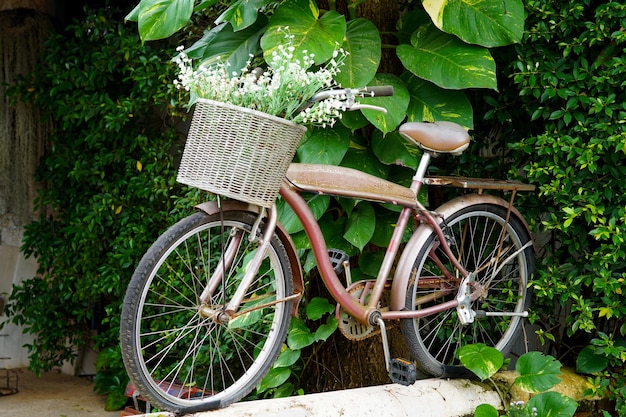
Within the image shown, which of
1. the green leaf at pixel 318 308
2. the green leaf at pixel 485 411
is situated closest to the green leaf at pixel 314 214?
the green leaf at pixel 318 308

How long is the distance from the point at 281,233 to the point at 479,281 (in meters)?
1.02

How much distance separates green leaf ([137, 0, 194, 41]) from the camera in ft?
9.41

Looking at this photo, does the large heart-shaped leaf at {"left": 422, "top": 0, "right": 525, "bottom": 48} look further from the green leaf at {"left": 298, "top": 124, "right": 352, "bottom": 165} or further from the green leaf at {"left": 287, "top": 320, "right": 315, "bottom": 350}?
the green leaf at {"left": 287, "top": 320, "right": 315, "bottom": 350}

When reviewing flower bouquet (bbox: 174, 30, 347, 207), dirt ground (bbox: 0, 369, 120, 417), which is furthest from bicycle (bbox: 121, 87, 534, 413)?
dirt ground (bbox: 0, 369, 120, 417)

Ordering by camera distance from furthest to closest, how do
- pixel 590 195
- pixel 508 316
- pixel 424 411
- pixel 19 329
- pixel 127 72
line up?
pixel 19 329 < pixel 127 72 < pixel 508 316 < pixel 590 195 < pixel 424 411

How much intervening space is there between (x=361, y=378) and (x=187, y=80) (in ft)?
5.33

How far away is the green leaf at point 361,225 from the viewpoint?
2.98m

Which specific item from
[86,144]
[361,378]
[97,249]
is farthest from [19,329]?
[361,378]

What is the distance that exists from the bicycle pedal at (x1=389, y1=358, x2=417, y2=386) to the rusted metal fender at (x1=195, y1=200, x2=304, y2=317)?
47cm

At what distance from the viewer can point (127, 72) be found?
4457mm

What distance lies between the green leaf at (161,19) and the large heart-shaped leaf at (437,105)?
94 centimetres

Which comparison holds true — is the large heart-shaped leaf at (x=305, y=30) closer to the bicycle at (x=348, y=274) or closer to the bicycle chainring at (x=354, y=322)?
the bicycle at (x=348, y=274)

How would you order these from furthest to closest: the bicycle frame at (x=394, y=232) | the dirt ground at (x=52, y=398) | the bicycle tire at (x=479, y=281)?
the dirt ground at (x=52, y=398), the bicycle tire at (x=479, y=281), the bicycle frame at (x=394, y=232)

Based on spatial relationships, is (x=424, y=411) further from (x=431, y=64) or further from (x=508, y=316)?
(x=431, y=64)
